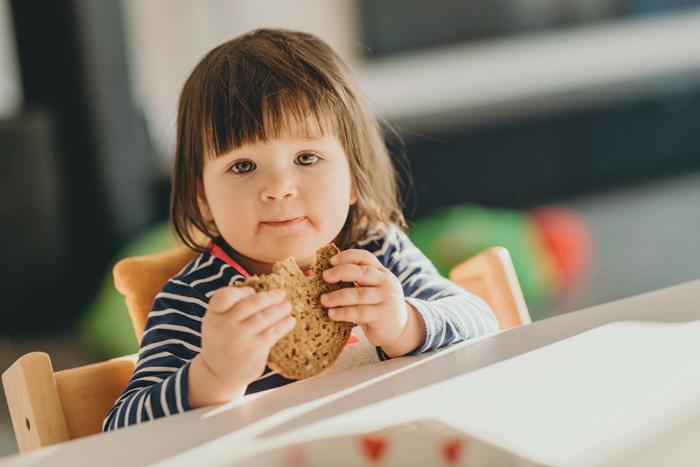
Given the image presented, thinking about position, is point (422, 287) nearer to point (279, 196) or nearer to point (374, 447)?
point (279, 196)

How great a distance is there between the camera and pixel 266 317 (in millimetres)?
612

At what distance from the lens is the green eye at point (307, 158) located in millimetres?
813

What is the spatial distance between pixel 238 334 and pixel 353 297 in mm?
106

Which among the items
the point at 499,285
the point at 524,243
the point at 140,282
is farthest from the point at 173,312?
the point at 524,243

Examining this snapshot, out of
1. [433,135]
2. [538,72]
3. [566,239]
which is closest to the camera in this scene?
[566,239]

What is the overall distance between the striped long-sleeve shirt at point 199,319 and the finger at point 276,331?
80mm

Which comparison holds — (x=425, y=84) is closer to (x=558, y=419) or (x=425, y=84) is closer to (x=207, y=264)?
(x=207, y=264)

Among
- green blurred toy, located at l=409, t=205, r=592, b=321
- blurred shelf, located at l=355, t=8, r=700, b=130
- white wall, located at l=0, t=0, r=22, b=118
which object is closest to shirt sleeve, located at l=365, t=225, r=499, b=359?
green blurred toy, located at l=409, t=205, r=592, b=321

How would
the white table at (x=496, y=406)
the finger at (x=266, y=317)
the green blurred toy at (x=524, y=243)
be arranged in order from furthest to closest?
the green blurred toy at (x=524, y=243)
the finger at (x=266, y=317)
the white table at (x=496, y=406)

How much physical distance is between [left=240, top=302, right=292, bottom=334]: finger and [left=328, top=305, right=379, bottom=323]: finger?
51 mm

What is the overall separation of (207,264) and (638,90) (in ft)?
11.9

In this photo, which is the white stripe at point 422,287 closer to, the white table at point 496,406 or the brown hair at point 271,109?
the brown hair at point 271,109

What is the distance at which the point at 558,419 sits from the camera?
53 centimetres

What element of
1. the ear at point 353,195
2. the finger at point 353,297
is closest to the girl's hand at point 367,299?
the finger at point 353,297
